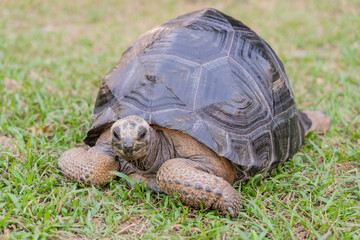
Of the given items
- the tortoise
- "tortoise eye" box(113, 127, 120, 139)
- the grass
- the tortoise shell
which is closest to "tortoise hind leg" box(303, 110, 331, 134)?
the grass

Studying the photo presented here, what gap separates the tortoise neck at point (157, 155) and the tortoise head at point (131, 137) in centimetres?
16

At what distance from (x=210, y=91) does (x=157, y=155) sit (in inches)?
22.4

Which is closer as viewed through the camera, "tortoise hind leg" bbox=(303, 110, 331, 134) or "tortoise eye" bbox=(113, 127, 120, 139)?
"tortoise eye" bbox=(113, 127, 120, 139)

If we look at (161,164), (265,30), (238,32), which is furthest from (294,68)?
(161,164)

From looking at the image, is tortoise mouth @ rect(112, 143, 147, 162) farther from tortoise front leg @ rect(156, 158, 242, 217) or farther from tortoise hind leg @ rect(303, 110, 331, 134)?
tortoise hind leg @ rect(303, 110, 331, 134)

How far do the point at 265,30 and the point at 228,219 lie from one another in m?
4.94

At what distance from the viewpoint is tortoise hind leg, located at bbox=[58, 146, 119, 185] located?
2.63m

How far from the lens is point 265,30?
6.68m

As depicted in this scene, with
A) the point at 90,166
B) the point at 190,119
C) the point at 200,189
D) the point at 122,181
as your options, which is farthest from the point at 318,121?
the point at 90,166

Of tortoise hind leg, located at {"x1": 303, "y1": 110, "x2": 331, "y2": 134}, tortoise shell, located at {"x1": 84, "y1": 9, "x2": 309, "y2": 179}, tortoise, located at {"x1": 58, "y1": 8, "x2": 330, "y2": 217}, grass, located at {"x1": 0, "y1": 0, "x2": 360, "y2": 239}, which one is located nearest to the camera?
grass, located at {"x1": 0, "y1": 0, "x2": 360, "y2": 239}

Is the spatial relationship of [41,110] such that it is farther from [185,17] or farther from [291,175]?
[291,175]

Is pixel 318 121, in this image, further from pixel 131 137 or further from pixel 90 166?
pixel 90 166

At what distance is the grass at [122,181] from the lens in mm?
2307

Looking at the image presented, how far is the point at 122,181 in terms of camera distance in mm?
2779
